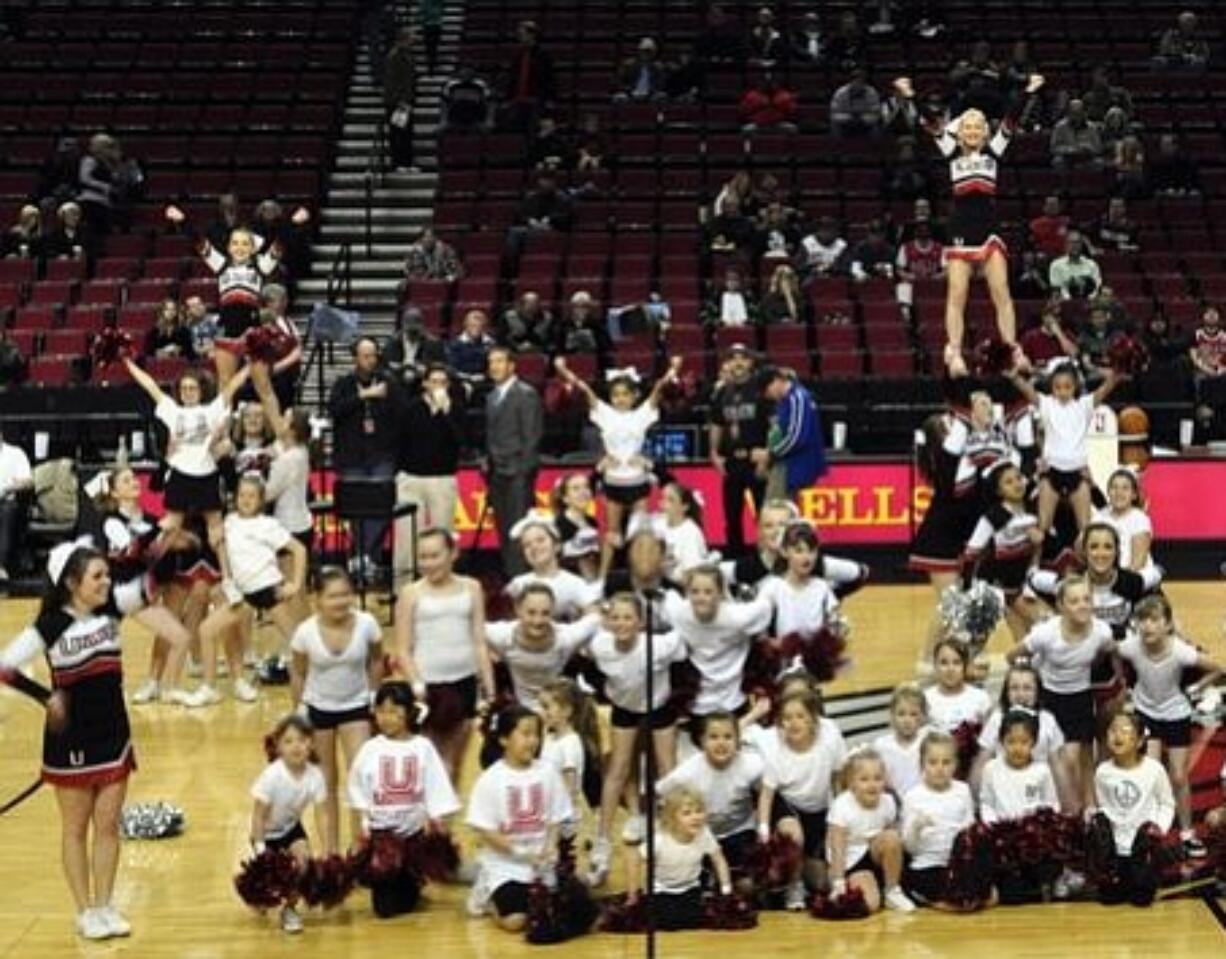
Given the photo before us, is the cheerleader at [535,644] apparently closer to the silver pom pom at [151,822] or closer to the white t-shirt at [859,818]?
the white t-shirt at [859,818]

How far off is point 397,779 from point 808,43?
16195 mm

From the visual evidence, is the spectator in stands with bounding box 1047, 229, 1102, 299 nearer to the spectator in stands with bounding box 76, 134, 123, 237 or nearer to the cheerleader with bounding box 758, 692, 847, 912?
the spectator in stands with bounding box 76, 134, 123, 237

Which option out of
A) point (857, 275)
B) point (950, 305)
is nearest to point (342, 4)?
point (857, 275)

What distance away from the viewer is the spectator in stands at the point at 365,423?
15.5 metres

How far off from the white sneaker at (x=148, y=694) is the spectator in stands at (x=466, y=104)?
10.7m

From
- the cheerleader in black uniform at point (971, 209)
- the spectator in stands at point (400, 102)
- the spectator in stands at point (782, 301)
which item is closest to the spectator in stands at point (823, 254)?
the spectator in stands at point (782, 301)

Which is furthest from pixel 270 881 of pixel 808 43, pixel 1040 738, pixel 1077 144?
pixel 808 43

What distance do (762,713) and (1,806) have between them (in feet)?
12.6

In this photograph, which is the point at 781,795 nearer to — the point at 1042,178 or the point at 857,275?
the point at 857,275

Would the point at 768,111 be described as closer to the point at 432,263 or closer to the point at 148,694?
the point at 432,263

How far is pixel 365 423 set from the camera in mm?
15641

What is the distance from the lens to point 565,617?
417 inches

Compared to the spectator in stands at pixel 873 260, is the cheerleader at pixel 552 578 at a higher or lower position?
lower

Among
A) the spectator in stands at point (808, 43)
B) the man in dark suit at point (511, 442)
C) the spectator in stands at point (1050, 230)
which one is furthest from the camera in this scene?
the spectator in stands at point (808, 43)
